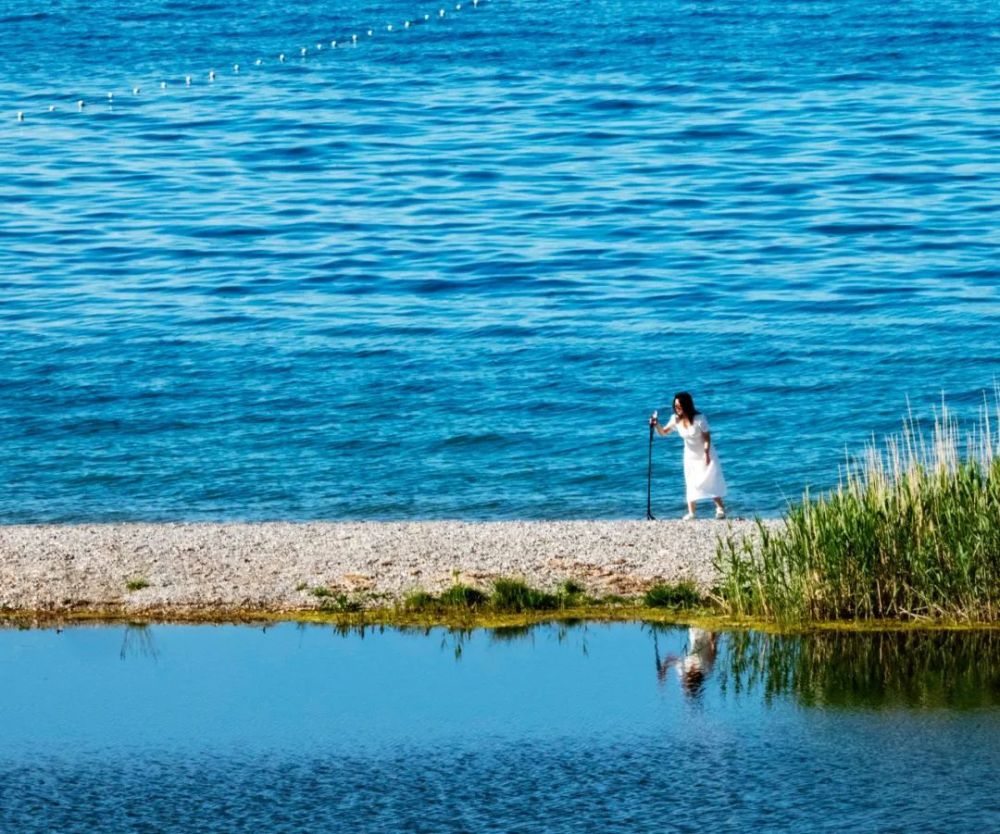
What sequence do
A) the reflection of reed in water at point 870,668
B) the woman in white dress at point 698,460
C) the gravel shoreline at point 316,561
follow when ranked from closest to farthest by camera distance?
the reflection of reed in water at point 870,668 < the gravel shoreline at point 316,561 < the woman in white dress at point 698,460

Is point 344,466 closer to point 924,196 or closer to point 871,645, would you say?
point 871,645

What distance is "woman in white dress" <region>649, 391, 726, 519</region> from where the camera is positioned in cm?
2438

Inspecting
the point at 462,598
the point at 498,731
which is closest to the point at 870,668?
the point at 498,731

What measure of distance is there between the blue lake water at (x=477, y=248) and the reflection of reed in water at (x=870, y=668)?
9.93 meters

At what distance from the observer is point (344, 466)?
99.5ft

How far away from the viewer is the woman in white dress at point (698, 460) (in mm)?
24375

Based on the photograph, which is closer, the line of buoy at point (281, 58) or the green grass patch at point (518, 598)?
the green grass patch at point (518, 598)

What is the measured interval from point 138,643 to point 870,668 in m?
6.75

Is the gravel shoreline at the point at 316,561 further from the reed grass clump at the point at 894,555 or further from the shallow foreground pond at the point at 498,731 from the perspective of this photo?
the reed grass clump at the point at 894,555

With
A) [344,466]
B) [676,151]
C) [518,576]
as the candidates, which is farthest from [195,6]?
[518,576]

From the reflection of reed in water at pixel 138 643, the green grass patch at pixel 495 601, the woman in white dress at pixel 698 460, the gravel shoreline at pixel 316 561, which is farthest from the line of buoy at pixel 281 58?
the green grass patch at pixel 495 601

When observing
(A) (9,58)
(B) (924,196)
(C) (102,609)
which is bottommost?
(C) (102,609)

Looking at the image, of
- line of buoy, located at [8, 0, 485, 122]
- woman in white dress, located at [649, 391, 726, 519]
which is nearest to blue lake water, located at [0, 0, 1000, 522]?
line of buoy, located at [8, 0, 485, 122]

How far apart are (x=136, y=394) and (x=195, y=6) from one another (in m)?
50.0
